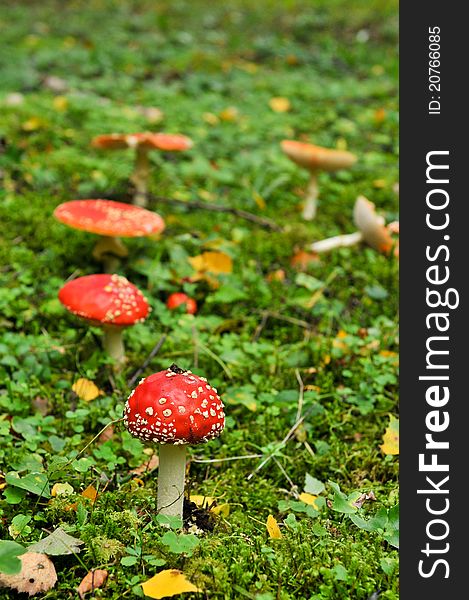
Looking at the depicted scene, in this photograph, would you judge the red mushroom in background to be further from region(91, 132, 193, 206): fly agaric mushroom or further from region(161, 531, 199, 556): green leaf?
region(161, 531, 199, 556): green leaf

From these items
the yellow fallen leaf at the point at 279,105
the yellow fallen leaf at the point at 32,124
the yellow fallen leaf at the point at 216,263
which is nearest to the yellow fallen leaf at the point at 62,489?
the yellow fallen leaf at the point at 216,263

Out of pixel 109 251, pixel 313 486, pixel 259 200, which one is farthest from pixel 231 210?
pixel 313 486

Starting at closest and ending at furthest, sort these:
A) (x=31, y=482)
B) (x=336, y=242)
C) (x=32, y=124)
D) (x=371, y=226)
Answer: (x=31, y=482) → (x=371, y=226) → (x=336, y=242) → (x=32, y=124)

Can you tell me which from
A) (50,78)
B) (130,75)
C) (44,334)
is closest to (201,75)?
(130,75)

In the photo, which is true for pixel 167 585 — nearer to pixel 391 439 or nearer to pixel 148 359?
pixel 391 439

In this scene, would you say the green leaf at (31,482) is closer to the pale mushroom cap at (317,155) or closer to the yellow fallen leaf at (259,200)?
the yellow fallen leaf at (259,200)

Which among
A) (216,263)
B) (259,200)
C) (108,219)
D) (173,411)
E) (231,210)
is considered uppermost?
(259,200)
